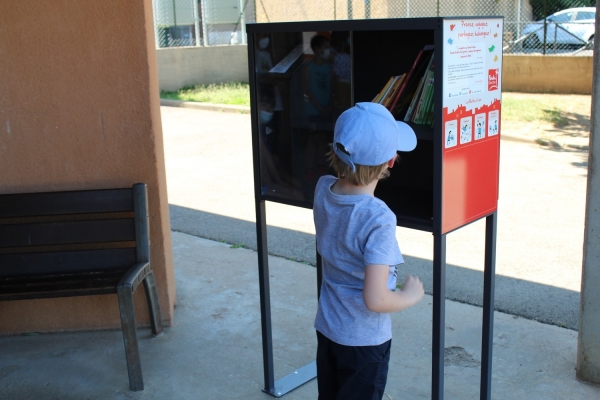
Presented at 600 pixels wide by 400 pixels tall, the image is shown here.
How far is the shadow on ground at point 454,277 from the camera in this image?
405 cm

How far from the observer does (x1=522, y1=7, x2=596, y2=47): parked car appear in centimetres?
1262

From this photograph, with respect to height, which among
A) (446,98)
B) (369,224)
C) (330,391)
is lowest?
(330,391)

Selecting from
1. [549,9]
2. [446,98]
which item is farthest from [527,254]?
[549,9]

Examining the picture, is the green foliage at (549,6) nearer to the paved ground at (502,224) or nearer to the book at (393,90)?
the paved ground at (502,224)

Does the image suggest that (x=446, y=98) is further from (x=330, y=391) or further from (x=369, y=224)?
(x=330, y=391)

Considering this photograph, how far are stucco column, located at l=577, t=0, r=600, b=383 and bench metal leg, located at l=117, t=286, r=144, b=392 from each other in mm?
2069

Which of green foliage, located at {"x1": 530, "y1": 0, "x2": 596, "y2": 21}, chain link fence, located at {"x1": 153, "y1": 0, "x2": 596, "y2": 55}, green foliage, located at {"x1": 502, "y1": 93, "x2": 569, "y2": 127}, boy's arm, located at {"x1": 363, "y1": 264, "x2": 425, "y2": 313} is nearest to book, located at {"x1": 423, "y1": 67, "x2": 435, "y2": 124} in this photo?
boy's arm, located at {"x1": 363, "y1": 264, "x2": 425, "y2": 313}

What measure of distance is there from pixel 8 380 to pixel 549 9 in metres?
12.4

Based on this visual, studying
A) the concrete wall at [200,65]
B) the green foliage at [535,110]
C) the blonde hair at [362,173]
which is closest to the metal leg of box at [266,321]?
the blonde hair at [362,173]

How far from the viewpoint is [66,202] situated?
3.64 m

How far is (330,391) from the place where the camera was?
2.39m

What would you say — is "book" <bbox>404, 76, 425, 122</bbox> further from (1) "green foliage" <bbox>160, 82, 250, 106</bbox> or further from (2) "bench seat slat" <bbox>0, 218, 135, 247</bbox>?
(1) "green foliage" <bbox>160, 82, 250, 106</bbox>

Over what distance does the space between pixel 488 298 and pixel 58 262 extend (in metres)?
2.24

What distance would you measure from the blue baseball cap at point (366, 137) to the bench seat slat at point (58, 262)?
1.90 meters
